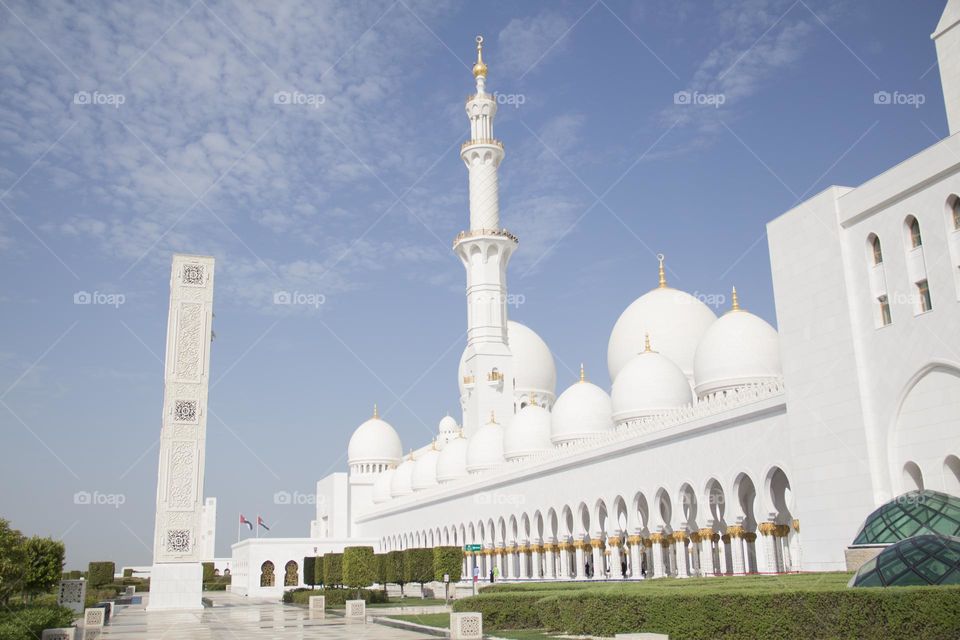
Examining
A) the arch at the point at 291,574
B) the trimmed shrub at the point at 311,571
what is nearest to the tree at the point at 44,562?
the trimmed shrub at the point at 311,571

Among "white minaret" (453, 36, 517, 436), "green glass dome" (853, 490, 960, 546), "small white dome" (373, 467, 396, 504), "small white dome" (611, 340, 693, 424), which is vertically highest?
"white minaret" (453, 36, 517, 436)

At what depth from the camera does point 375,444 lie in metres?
66.6

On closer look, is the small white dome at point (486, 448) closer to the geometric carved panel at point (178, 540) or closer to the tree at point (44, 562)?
the geometric carved panel at point (178, 540)

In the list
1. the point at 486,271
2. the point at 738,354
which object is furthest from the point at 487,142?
the point at 738,354

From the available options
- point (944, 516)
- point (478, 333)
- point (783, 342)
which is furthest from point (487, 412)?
point (944, 516)

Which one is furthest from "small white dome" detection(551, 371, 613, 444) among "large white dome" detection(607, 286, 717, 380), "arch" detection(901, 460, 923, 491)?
"arch" detection(901, 460, 923, 491)

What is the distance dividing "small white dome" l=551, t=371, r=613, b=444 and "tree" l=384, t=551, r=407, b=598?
9070 millimetres

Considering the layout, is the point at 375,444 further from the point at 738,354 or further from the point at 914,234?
the point at 914,234

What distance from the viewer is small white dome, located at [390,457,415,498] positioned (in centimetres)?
5809

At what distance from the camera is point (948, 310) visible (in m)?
17.7

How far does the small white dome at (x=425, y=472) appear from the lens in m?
53.9

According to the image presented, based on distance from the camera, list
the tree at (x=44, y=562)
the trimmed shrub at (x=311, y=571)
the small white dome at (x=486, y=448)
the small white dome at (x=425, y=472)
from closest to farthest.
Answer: the tree at (x=44, y=562) → the trimmed shrub at (x=311, y=571) → the small white dome at (x=486, y=448) → the small white dome at (x=425, y=472)

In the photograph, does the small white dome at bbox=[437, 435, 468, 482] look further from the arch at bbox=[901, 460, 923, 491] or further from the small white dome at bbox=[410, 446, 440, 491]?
the arch at bbox=[901, 460, 923, 491]

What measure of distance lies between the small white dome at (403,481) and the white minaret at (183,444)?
2926 cm
